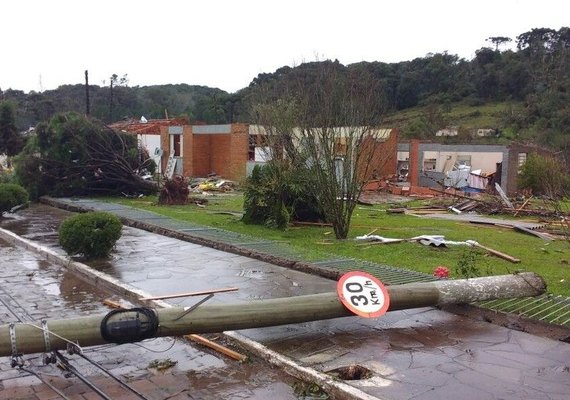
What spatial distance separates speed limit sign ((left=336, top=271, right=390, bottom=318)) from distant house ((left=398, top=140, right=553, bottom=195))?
1054 inches

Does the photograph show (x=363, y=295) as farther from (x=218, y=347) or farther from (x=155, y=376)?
(x=155, y=376)

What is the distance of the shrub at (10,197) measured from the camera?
60.3 feet

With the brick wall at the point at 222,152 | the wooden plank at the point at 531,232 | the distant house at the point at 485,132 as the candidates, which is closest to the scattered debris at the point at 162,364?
the wooden plank at the point at 531,232

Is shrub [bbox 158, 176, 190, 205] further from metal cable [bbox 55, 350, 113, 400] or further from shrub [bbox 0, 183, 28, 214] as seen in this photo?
metal cable [bbox 55, 350, 113, 400]

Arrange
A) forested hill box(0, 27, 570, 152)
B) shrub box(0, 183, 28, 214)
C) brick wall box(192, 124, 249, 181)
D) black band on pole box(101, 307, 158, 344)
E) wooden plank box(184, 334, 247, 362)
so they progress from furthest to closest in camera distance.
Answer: forested hill box(0, 27, 570, 152)
brick wall box(192, 124, 249, 181)
shrub box(0, 183, 28, 214)
wooden plank box(184, 334, 247, 362)
black band on pole box(101, 307, 158, 344)

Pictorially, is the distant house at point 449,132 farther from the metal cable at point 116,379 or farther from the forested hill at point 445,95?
the metal cable at point 116,379

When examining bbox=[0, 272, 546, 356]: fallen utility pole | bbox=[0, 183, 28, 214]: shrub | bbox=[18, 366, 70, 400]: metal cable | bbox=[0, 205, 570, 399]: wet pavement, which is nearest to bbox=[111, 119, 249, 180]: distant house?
bbox=[0, 183, 28, 214]: shrub

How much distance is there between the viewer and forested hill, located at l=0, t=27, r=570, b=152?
56.5m

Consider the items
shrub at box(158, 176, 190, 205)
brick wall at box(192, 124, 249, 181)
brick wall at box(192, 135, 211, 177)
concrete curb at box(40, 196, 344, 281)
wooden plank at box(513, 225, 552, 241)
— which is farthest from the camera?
brick wall at box(192, 135, 211, 177)

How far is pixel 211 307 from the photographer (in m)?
6.14

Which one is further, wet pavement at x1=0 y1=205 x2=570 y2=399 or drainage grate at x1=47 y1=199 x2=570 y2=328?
drainage grate at x1=47 y1=199 x2=570 y2=328

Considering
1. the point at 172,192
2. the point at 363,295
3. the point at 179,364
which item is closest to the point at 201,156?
the point at 172,192

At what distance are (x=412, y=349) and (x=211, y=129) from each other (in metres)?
34.6

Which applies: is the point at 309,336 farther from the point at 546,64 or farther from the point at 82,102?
the point at 82,102
